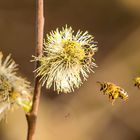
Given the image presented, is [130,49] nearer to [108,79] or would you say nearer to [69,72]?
[108,79]

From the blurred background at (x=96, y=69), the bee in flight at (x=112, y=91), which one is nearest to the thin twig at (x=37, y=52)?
the bee in flight at (x=112, y=91)

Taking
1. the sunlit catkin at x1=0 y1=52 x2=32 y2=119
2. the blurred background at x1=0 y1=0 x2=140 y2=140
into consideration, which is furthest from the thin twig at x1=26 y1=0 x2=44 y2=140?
the blurred background at x1=0 y1=0 x2=140 y2=140

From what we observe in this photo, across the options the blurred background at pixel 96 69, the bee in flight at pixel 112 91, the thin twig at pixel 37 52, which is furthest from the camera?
the blurred background at pixel 96 69

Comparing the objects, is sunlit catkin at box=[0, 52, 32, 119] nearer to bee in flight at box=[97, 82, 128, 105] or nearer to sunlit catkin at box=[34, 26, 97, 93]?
sunlit catkin at box=[34, 26, 97, 93]

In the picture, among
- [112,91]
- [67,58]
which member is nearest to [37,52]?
[67,58]

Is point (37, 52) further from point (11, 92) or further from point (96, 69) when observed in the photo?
point (96, 69)

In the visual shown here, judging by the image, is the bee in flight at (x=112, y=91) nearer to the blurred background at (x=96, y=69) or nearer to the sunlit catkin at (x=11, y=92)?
the sunlit catkin at (x=11, y=92)

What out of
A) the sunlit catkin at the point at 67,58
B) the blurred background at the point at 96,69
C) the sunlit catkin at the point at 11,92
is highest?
the blurred background at the point at 96,69
